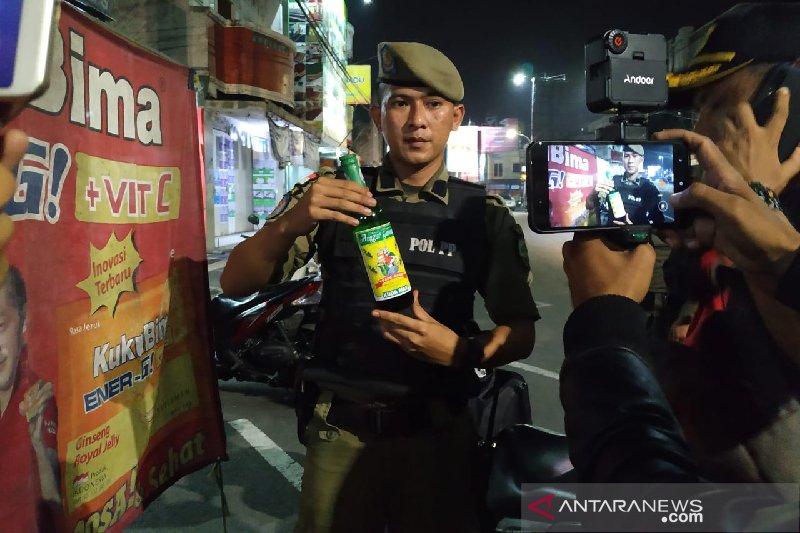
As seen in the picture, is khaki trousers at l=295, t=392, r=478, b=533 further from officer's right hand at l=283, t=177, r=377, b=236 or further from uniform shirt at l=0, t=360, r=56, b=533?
uniform shirt at l=0, t=360, r=56, b=533

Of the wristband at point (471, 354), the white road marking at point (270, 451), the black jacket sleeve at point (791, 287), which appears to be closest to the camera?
the black jacket sleeve at point (791, 287)

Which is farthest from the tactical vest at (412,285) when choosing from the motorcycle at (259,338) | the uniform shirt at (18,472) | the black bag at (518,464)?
the motorcycle at (259,338)

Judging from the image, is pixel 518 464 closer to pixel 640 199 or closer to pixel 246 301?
pixel 640 199

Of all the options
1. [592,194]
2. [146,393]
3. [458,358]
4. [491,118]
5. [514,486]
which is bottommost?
[514,486]

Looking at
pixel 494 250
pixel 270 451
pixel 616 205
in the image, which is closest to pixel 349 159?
pixel 494 250

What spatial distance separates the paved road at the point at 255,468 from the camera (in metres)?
3.08

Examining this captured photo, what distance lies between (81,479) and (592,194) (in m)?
1.55

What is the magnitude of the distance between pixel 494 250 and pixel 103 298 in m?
1.27

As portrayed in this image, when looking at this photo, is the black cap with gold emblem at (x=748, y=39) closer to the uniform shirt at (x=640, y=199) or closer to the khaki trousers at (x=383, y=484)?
the uniform shirt at (x=640, y=199)

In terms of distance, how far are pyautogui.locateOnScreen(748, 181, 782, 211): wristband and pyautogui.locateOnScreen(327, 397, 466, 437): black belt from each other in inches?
45.8

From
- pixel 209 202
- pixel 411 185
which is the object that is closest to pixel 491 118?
pixel 209 202

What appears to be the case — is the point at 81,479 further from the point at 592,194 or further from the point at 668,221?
the point at 668,221

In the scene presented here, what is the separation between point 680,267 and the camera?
1190 mm

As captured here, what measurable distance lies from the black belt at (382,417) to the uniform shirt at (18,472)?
84cm
